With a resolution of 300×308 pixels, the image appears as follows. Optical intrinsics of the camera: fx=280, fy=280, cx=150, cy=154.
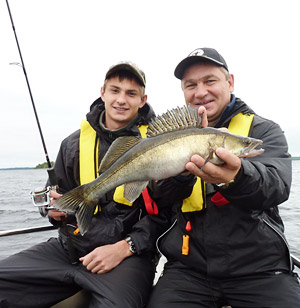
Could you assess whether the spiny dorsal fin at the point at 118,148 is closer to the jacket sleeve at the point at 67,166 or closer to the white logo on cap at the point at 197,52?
the jacket sleeve at the point at 67,166

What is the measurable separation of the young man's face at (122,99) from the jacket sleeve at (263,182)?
1845mm

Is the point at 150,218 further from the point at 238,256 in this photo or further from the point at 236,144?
the point at 236,144

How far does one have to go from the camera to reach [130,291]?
2748mm

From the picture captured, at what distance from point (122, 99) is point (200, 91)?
1.07 m

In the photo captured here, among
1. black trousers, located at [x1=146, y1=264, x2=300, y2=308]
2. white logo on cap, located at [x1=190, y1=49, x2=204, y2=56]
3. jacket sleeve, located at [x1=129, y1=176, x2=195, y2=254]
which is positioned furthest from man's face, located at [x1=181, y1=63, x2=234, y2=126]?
black trousers, located at [x1=146, y1=264, x2=300, y2=308]

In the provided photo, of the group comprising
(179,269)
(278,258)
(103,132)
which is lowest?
(179,269)

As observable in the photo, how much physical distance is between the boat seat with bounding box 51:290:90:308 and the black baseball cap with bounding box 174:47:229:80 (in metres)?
2.94

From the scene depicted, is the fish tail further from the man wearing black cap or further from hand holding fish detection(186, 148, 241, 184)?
hand holding fish detection(186, 148, 241, 184)

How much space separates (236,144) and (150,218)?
1.63 metres

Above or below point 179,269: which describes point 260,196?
above

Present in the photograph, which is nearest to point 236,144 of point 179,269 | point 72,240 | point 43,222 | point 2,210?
point 179,269

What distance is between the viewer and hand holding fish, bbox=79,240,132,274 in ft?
9.87

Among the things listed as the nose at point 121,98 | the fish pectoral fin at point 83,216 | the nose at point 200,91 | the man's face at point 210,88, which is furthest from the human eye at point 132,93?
the fish pectoral fin at point 83,216

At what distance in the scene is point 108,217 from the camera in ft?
11.8
